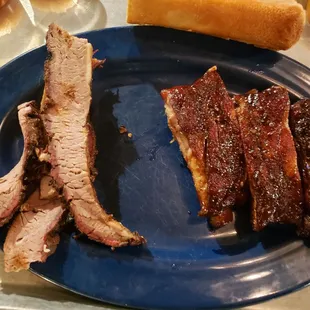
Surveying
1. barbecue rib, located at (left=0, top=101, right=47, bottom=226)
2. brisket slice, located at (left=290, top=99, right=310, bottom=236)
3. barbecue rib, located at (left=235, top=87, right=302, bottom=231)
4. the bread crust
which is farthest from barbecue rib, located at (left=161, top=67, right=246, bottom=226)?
barbecue rib, located at (left=0, top=101, right=47, bottom=226)

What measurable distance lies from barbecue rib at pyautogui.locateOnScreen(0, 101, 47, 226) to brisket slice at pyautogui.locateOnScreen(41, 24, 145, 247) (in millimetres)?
50

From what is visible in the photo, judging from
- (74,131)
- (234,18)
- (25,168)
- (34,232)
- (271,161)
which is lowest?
(34,232)

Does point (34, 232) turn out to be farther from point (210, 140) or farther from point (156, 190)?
point (210, 140)

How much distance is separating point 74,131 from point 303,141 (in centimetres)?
102

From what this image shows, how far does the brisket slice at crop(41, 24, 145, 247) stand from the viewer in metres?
1.80

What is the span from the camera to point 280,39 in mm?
2328

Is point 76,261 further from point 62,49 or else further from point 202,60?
point 202,60

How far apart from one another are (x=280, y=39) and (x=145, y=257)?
1.36 meters

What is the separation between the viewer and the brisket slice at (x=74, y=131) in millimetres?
1798

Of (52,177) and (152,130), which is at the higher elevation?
(152,130)

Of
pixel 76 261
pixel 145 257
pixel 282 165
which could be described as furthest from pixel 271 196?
pixel 76 261

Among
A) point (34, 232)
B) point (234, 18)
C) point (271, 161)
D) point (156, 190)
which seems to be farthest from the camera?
point (234, 18)

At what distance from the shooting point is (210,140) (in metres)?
1.95

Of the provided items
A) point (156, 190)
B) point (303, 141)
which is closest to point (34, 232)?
point (156, 190)
